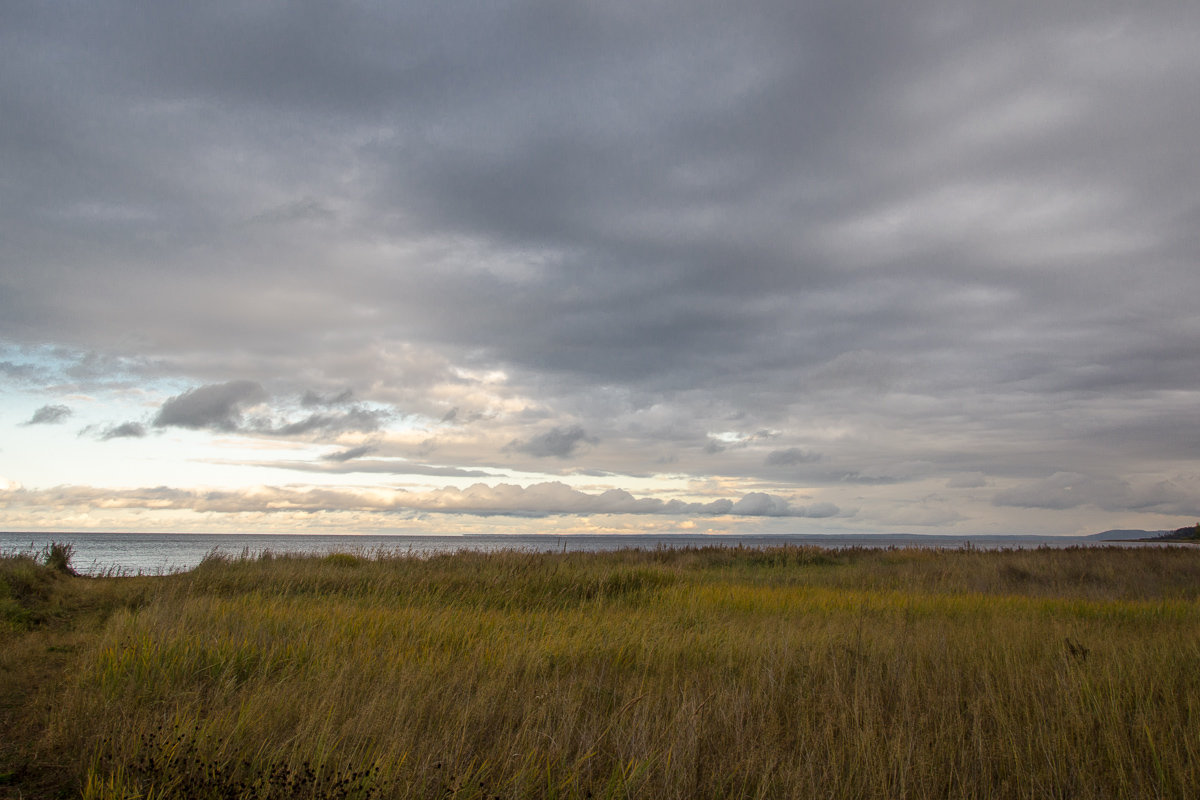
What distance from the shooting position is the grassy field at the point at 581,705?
14.9ft

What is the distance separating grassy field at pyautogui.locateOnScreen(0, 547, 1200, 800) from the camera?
4.54 metres

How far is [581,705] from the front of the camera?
6090mm

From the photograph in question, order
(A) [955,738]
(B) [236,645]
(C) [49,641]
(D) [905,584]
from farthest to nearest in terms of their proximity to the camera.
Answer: (D) [905,584] → (C) [49,641] → (B) [236,645] → (A) [955,738]

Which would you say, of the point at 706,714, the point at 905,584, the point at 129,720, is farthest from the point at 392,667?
the point at 905,584

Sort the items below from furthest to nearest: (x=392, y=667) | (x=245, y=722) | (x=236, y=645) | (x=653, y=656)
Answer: (x=653, y=656) → (x=236, y=645) → (x=392, y=667) → (x=245, y=722)

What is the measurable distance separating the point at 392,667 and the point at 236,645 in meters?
2.09

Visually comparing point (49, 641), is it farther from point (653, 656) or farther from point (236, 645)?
point (653, 656)

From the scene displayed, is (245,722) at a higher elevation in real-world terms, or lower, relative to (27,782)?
higher

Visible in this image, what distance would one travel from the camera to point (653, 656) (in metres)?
8.55

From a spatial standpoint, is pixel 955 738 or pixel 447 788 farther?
pixel 955 738

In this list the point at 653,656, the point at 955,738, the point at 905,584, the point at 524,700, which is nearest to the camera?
the point at 955,738

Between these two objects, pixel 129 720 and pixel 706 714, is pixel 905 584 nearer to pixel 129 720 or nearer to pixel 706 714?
pixel 706 714

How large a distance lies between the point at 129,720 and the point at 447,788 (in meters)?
2.93

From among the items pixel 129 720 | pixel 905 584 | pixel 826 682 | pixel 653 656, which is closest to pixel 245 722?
pixel 129 720
